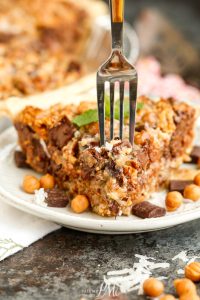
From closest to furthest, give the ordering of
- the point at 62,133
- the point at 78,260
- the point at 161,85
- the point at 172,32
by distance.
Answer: the point at 78,260 → the point at 62,133 → the point at 161,85 → the point at 172,32

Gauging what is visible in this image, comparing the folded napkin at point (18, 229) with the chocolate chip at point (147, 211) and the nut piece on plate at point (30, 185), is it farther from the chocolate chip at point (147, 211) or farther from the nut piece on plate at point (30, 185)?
the chocolate chip at point (147, 211)

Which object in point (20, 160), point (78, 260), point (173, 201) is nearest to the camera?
point (78, 260)

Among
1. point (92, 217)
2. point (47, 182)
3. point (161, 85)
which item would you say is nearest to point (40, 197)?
point (47, 182)

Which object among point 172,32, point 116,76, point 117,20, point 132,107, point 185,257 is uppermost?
point 117,20

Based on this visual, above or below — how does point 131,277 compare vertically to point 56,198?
below

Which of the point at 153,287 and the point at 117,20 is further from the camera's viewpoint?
the point at 117,20

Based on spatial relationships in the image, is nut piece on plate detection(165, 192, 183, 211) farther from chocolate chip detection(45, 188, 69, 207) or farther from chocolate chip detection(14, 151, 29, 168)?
chocolate chip detection(14, 151, 29, 168)

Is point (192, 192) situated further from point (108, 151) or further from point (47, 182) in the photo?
point (47, 182)
